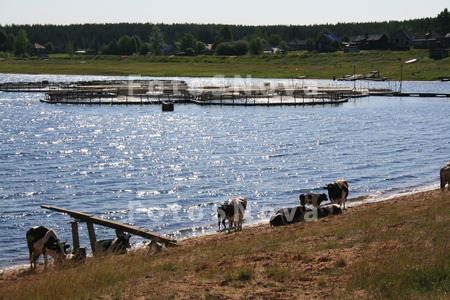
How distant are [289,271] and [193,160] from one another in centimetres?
3867

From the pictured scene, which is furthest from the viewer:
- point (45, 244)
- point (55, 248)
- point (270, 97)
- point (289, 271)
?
point (270, 97)

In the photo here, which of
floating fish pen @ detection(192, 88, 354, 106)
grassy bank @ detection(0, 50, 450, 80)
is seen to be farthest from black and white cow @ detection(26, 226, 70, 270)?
grassy bank @ detection(0, 50, 450, 80)

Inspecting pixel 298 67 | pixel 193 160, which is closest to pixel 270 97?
pixel 193 160

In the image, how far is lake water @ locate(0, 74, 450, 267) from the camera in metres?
34.7

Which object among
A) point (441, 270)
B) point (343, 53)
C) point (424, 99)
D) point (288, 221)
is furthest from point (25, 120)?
point (343, 53)

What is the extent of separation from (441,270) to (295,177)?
3073 centimetres

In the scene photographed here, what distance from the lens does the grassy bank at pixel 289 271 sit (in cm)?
1319

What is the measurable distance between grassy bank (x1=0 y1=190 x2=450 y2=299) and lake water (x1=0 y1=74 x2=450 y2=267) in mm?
10577

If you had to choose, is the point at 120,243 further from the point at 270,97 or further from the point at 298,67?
the point at 298,67

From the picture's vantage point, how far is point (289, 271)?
14.9m

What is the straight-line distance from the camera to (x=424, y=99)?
109625mm

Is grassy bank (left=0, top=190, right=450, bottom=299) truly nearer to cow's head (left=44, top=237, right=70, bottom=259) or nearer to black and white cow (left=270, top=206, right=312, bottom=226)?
cow's head (left=44, top=237, right=70, bottom=259)

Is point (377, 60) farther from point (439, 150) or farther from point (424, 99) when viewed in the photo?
point (439, 150)

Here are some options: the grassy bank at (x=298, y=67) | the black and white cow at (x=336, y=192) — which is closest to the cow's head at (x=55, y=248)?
the black and white cow at (x=336, y=192)
